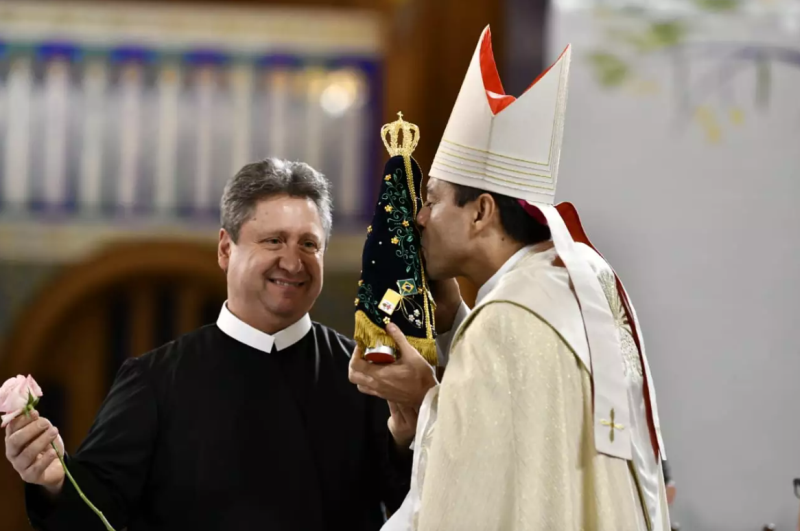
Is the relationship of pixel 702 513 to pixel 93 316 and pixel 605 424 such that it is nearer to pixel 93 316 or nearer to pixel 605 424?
pixel 605 424

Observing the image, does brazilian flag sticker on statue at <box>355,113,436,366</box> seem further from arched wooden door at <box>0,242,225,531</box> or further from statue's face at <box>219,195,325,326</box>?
arched wooden door at <box>0,242,225,531</box>

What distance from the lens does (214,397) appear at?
268 cm

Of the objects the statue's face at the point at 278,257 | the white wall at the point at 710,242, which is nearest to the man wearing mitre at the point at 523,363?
the statue's face at the point at 278,257

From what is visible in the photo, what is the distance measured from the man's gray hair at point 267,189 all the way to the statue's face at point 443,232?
47 centimetres

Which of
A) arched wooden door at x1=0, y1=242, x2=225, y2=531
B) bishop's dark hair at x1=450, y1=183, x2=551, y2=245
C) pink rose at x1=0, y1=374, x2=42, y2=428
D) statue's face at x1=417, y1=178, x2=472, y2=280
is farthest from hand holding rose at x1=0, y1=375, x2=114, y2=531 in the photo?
arched wooden door at x1=0, y1=242, x2=225, y2=531

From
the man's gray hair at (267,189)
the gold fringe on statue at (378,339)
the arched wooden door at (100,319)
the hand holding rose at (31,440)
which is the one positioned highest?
the man's gray hair at (267,189)

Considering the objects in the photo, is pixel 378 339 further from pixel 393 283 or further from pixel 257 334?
pixel 257 334

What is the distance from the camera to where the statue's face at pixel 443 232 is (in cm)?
226

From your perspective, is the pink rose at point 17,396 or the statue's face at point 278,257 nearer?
the pink rose at point 17,396

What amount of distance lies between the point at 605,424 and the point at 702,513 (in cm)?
236

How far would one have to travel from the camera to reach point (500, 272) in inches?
87.8

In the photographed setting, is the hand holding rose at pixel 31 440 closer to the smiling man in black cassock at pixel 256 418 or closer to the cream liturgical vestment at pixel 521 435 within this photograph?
the smiling man in black cassock at pixel 256 418

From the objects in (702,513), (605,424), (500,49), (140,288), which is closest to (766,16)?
(500,49)

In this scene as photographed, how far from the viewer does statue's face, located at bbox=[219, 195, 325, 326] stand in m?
2.65
